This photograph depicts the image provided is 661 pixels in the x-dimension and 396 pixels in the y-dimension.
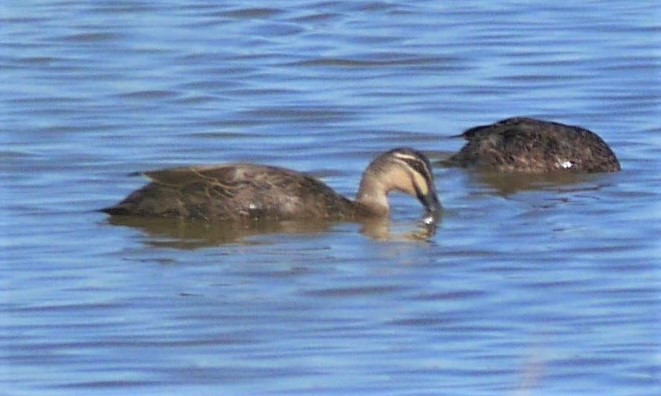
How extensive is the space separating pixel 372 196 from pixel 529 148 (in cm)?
190

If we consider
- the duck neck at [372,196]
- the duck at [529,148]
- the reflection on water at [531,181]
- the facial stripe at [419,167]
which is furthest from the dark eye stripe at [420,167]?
the duck at [529,148]

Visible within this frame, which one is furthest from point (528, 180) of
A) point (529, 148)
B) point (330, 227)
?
point (330, 227)

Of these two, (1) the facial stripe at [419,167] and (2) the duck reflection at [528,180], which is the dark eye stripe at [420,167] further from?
(2) the duck reflection at [528,180]

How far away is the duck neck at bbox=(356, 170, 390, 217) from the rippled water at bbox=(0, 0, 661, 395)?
7.8 inches

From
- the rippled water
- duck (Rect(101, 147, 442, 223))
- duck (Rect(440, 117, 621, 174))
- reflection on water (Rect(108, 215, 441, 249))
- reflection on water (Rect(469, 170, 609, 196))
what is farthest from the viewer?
duck (Rect(440, 117, 621, 174))

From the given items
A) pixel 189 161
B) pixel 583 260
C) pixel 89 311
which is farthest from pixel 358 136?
pixel 89 311

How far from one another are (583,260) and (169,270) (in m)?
2.22

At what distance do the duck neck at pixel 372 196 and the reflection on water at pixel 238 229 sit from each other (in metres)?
0.09

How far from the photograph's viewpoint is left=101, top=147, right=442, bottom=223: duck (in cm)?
1333

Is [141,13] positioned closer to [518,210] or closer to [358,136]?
[358,136]

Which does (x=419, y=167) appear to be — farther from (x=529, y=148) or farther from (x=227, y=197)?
(x=529, y=148)

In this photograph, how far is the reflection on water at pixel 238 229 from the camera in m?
13.1

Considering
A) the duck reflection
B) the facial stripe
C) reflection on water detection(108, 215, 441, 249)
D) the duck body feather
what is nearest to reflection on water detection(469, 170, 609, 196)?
the duck reflection

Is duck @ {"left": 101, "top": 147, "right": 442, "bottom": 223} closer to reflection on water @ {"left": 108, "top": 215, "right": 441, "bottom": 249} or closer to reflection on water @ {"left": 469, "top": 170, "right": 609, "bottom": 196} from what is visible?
reflection on water @ {"left": 108, "top": 215, "right": 441, "bottom": 249}
